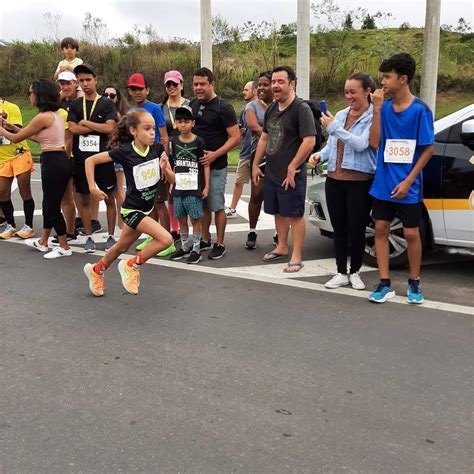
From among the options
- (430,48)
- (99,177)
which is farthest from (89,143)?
(430,48)

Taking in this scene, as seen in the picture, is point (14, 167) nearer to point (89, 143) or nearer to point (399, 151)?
point (89, 143)

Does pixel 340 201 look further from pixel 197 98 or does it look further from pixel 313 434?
pixel 313 434

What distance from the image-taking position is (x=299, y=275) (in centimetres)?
521

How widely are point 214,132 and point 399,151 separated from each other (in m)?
2.11

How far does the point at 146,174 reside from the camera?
4520mm

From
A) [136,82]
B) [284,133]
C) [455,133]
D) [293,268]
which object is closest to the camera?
[455,133]

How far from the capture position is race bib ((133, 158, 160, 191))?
14.7ft

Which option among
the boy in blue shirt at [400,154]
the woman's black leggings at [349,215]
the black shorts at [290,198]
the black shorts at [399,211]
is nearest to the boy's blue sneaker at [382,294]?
the boy in blue shirt at [400,154]

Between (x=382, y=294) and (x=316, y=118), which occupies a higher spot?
(x=316, y=118)

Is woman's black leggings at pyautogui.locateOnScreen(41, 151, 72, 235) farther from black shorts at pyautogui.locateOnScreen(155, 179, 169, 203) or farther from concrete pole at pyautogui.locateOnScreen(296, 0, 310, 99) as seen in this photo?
concrete pole at pyautogui.locateOnScreen(296, 0, 310, 99)

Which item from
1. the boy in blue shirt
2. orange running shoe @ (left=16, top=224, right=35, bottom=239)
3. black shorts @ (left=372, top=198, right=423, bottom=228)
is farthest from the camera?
orange running shoe @ (left=16, top=224, right=35, bottom=239)

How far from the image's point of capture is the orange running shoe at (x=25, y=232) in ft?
21.5

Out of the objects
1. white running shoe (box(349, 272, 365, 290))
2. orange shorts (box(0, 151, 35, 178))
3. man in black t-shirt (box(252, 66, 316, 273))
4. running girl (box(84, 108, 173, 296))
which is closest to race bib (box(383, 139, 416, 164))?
man in black t-shirt (box(252, 66, 316, 273))

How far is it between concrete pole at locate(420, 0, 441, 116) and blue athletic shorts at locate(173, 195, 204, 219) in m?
10.9
